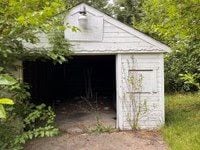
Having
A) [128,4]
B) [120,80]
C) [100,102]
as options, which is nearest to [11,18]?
[120,80]

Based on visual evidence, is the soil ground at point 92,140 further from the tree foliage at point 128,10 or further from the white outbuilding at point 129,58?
the tree foliage at point 128,10

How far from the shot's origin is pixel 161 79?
1050 centimetres

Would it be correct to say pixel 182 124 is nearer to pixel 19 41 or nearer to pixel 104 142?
pixel 104 142

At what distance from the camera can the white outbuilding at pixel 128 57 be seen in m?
10.2

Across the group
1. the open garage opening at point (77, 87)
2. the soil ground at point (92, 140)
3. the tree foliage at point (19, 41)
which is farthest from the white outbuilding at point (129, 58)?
the tree foliage at point (19, 41)

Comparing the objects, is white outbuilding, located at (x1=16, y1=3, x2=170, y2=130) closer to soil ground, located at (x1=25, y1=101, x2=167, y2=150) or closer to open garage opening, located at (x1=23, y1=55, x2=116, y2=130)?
soil ground, located at (x1=25, y1=101, x2=167, y2=150)

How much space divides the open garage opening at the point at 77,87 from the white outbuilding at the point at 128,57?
3.01ft

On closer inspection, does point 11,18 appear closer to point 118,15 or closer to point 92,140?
point 92,140

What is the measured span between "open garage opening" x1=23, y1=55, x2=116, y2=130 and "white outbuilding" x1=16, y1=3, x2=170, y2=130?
92 cm

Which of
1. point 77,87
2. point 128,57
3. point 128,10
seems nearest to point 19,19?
point 128,57

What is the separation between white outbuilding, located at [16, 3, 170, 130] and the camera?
10.2 metres

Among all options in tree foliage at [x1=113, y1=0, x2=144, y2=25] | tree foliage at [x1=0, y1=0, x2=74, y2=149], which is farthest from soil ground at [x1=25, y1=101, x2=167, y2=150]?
tree foliage at [x1=113, y1=0, x2=144, y2=25]

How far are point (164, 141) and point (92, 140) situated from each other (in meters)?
1.68

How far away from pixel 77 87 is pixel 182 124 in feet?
29.1
